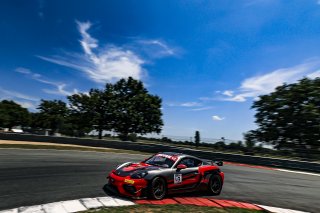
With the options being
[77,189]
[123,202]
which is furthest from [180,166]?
[77,189]

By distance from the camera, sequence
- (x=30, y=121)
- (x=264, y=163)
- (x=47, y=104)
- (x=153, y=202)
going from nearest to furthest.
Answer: (x=153, y=202), (x=264, y=163), (x=47, y=104), (x=30, y=121)

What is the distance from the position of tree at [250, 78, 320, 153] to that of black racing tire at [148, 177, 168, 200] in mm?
22985

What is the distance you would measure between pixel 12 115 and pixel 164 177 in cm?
8194

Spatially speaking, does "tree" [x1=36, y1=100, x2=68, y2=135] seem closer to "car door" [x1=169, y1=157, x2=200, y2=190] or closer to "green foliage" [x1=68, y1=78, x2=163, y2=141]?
"green foliage" [x1=68, y1=78, x2=163, y2=141]

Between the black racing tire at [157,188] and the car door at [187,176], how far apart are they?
29 cm

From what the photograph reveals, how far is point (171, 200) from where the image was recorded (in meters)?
8.24

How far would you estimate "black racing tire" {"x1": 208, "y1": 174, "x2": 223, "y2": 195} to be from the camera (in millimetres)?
9648

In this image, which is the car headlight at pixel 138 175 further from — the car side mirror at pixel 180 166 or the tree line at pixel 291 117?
the tree line at pixel 291 117

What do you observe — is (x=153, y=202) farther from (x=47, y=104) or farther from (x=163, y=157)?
(x=47, y=104)

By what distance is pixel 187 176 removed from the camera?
900cm

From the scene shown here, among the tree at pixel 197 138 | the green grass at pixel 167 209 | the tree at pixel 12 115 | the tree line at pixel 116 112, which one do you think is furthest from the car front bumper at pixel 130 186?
the tree at pixel 12 115

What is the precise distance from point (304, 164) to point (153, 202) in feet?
52.5

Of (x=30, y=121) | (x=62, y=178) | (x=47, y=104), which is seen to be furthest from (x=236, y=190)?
(x=30, y=121)

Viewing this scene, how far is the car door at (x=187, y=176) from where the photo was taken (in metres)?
8.66
